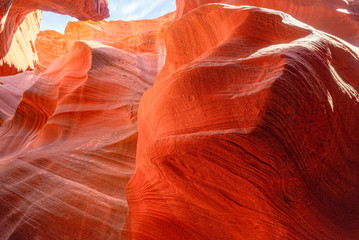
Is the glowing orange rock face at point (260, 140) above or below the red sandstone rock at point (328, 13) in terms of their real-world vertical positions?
below

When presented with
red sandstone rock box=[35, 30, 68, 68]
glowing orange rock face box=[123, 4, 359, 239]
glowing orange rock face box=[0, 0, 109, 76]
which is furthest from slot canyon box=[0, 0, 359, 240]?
red sandstone rock box=[35, 30, 68, 68]

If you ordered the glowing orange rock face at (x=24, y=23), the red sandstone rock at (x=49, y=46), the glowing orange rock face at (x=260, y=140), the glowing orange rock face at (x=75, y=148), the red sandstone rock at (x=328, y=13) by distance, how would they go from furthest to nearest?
the red sandstone rock at (x=49, y=46), the glowing orange rock face at (x=24, y=23), the red sandstone rock at (x=328, y=13), the glowing orange rock face at (x=75, y=148), the glowing orange rock face at (x=260, y=140)

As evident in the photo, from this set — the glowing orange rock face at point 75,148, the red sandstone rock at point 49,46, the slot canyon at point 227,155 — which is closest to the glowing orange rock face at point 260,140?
the slot canyon at point 227,155

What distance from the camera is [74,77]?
5.36 m

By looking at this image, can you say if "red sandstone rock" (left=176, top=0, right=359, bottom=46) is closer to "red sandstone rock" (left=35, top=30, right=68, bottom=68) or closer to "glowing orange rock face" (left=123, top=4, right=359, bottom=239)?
"glowing orange rock face" (left=123, top=4, right=359, bottom=239)

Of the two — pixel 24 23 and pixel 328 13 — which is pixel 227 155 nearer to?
pixel 328 13

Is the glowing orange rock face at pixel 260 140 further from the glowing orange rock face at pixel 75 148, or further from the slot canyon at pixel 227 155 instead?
the glowing orange rock face at pixel 75 148

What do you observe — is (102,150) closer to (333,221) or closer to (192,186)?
(192,186)

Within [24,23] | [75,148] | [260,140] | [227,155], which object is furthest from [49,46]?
[260,140]

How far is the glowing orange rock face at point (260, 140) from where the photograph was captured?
4.80 ft

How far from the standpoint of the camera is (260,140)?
1.38 metres

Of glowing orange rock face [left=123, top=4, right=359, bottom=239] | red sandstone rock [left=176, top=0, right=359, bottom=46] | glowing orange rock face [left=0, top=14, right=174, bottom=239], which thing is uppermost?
red sandstone rock [left=176, top=0, right=359, bottom=46]

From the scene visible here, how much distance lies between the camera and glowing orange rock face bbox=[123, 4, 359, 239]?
4.80ft

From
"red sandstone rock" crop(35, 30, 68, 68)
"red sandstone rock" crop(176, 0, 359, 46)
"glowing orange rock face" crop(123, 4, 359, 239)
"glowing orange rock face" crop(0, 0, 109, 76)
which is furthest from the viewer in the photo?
"red sandstone rock" crop(35, 30, 68, 68)
